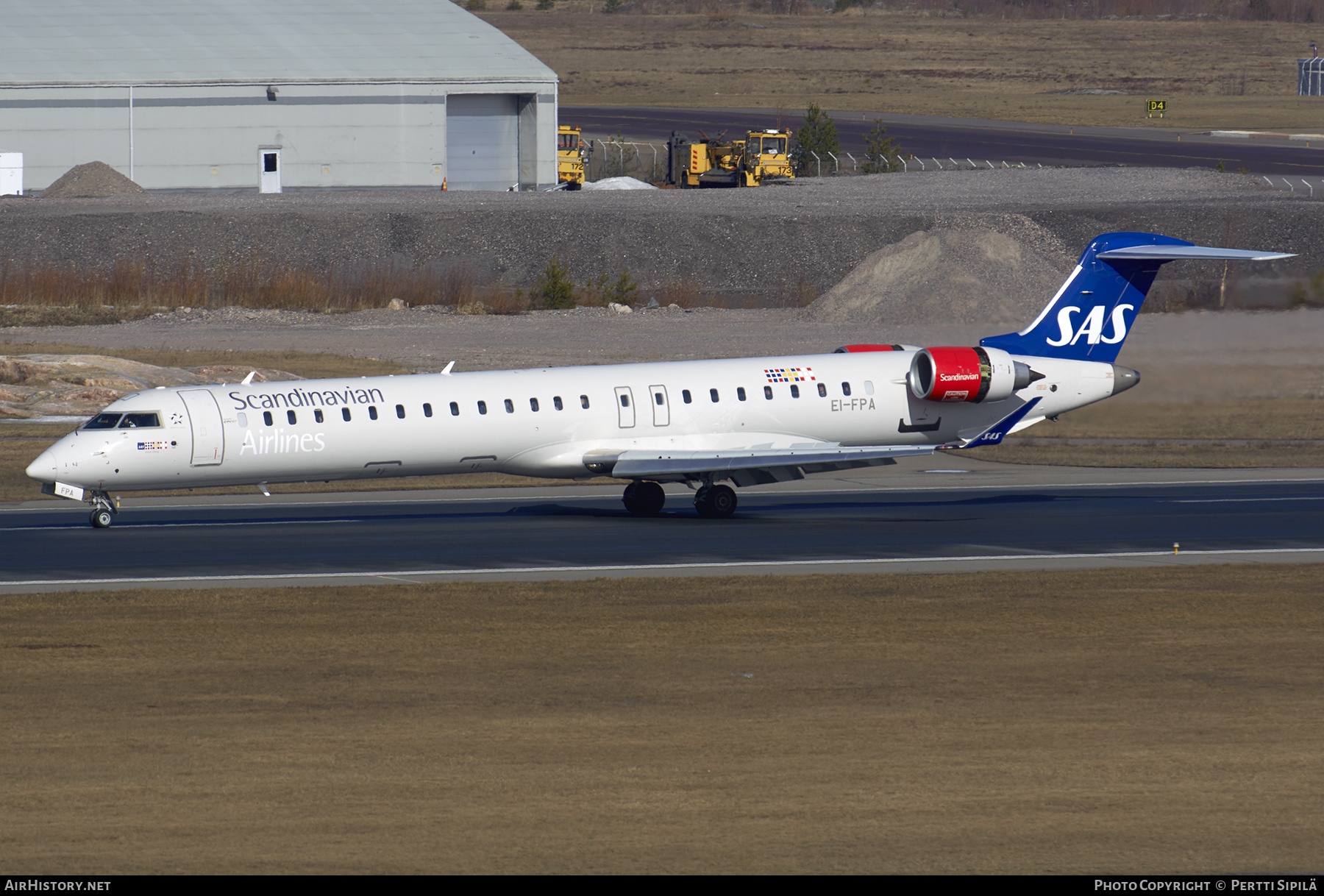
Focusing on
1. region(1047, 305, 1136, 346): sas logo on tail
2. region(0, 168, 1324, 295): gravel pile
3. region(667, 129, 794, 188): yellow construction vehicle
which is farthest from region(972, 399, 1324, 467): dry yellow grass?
region(667, 129, 794, 188): yellow construction vehicle

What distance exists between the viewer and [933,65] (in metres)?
154

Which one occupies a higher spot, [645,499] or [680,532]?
[645,499]

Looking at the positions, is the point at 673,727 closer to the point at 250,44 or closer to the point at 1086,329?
the point at 1086,329

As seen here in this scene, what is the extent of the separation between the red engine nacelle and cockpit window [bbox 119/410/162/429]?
15.1 metres

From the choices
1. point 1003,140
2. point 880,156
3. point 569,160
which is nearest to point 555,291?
point 569,160

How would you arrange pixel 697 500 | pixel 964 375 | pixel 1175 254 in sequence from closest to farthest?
pixel 697 500
pixel 964 375
pixel 1175 254

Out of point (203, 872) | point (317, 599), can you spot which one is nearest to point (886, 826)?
point (203, 872)

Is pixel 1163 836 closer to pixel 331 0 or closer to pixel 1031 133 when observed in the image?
pixel 331 0

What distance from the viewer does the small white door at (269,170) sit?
87.5 metres

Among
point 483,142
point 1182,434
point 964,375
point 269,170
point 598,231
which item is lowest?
point 1182,434

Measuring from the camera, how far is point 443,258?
244 feet

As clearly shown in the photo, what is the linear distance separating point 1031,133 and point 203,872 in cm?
10772

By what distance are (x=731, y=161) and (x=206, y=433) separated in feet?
218

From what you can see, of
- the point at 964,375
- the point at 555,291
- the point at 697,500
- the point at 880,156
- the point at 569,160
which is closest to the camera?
the point at 697,500
